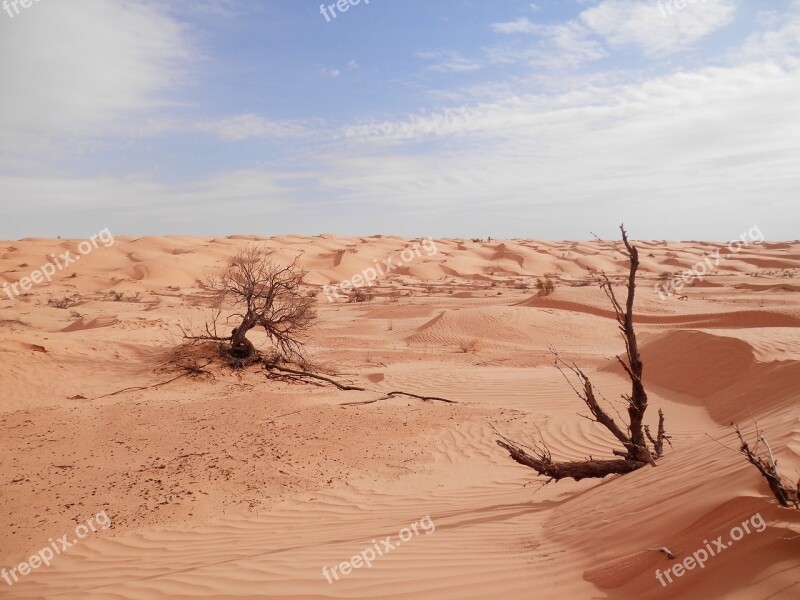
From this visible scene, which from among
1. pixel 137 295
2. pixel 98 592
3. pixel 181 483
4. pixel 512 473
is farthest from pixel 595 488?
pixel 137 295

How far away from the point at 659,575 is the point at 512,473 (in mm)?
3456
